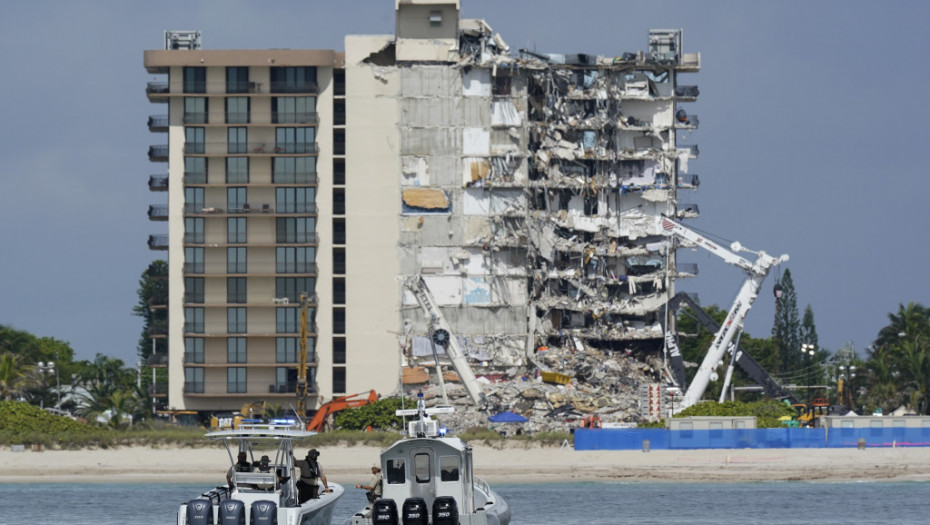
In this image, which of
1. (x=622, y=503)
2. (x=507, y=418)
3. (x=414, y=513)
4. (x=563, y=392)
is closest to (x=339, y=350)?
(x=563, y=392)

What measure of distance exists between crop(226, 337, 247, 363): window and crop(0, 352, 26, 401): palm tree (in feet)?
53.5

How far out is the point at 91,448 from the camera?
10481 centimetres

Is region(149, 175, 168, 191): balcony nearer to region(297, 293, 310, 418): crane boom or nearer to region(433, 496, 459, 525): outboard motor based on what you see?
region(297, 293, 310, 418): crane boom

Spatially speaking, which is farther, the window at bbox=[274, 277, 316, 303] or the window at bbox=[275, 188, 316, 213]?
the window at bbox=[275, 188, 316, 213]

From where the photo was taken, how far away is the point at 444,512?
48.4 meters

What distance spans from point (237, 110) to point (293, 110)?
14.9 ft

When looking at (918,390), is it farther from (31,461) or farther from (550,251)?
(31,461)

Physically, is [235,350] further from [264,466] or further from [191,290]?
[264,466]

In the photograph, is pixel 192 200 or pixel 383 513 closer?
pixel 383 513

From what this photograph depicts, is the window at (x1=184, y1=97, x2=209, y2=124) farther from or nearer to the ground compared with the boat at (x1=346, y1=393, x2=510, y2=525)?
farther from the ground

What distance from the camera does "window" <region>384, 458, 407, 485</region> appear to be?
50562 mm

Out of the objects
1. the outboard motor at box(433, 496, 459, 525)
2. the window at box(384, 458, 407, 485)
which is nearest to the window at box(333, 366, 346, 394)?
the window at box(384, 458, 407, 485)

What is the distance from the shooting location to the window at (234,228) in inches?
5369

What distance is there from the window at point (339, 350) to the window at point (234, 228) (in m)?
11.2
